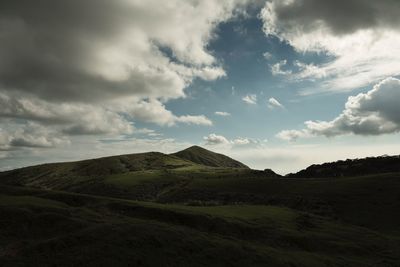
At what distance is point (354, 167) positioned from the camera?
16338 centimetres

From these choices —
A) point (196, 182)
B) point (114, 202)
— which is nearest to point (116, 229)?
point (114, 202)

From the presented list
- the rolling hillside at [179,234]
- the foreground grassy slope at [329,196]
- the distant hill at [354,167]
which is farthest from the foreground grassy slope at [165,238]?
the distant hill at [354,167]

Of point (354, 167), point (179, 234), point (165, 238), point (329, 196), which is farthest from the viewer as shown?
point (354, 167)

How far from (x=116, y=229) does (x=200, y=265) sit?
10.7 meters

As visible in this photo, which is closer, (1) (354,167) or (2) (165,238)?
(2) (165,238)

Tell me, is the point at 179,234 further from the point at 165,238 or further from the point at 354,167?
the point at 354,167

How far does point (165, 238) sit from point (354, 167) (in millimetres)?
143239

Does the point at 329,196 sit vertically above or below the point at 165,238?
above

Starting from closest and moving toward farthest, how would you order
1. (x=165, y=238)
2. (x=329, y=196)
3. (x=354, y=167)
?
1. (x=165, y=238)
2. (x=329, y=196)
3. (x=354, y=167)

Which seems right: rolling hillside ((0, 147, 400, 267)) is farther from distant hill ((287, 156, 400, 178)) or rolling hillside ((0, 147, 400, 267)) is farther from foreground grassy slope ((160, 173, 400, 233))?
distant hill ((287, 156, 400, 178))

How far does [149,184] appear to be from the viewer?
175m

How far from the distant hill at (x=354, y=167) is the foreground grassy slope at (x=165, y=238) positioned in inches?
3890

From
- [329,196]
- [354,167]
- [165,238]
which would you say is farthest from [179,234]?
[354,167]

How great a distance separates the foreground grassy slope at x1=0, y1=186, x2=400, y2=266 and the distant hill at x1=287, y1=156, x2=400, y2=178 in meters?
98.8
